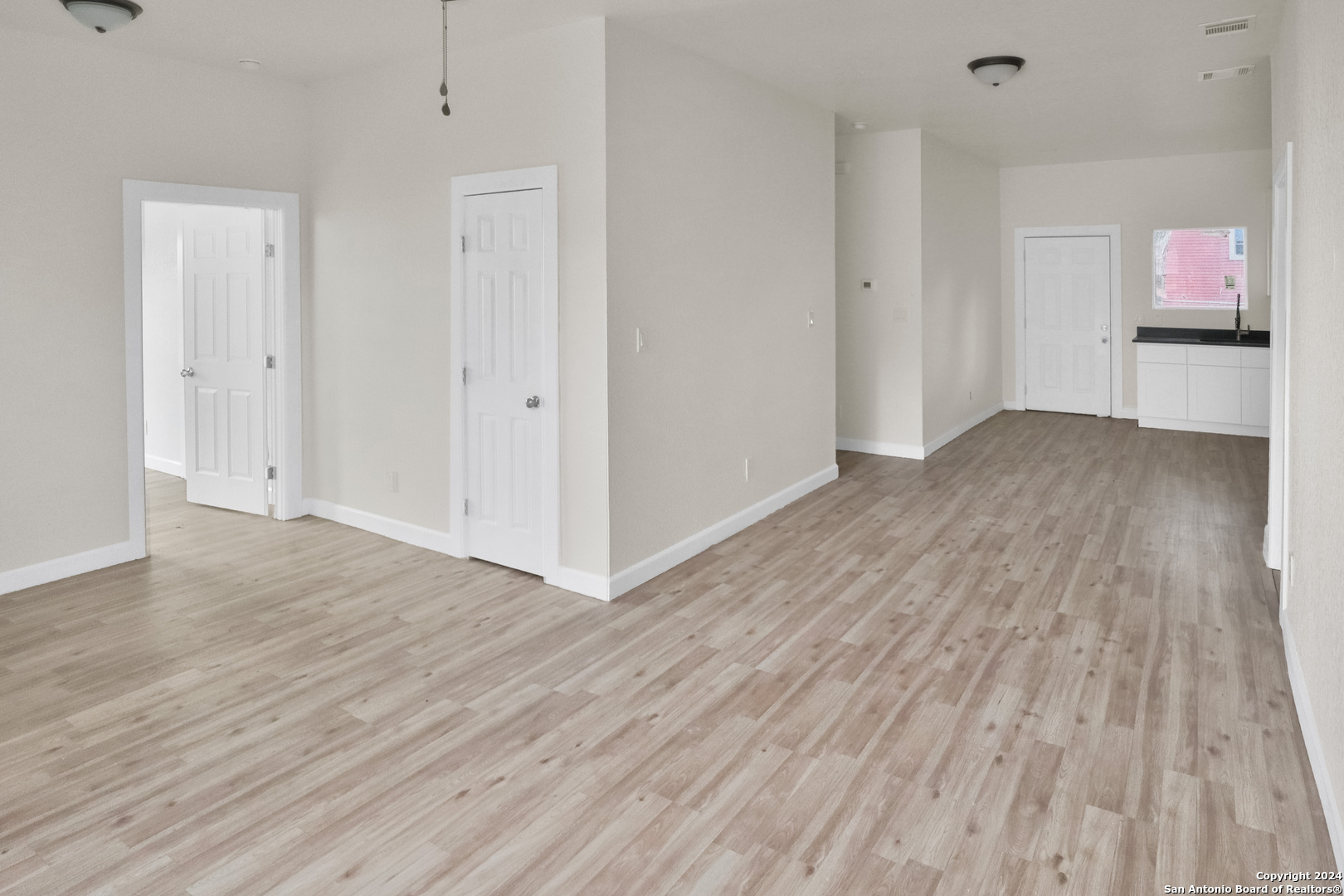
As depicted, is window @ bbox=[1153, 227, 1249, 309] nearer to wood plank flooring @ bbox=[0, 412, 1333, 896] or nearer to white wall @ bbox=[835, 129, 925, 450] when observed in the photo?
white wall @ bbox=[835, 129, 925, 450]

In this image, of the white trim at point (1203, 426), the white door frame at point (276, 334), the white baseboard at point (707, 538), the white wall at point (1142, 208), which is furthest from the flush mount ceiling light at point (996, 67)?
the white trim at point (1203, 426)

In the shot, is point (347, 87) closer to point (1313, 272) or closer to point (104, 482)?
point (104, 482)

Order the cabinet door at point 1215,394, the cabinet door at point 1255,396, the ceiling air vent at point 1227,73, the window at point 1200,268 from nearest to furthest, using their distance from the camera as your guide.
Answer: the ceiling air vent at point 1227,73 < the cabinet door at point 1255,396 < the cabinet door at point 1215,394 < the window at point 1200,268

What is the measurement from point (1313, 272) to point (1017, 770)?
1.95 metres

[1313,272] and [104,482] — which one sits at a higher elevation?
[1313,272]

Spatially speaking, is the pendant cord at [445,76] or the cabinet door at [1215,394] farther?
the cabinet door at [1215,394]

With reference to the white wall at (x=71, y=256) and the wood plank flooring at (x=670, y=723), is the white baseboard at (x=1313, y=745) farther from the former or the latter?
the white wall at (x=71, y=256)

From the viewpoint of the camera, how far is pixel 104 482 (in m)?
4.58

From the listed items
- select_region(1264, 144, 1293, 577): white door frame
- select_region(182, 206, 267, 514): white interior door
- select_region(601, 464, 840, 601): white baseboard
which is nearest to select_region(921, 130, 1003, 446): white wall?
select_region(601, 464, 840, 601): white baseboard

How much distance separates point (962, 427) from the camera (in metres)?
8.48

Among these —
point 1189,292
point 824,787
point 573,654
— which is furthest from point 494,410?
point 1189,292

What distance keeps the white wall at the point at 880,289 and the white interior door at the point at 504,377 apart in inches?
158

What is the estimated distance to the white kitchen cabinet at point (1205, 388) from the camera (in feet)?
26.0

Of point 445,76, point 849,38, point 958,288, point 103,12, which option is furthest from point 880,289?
point 103,12
